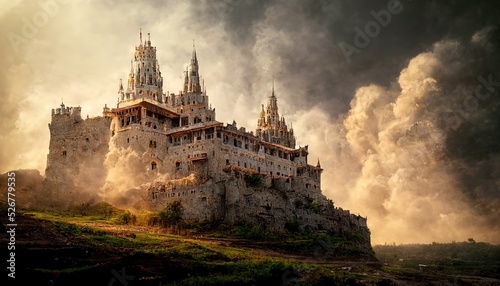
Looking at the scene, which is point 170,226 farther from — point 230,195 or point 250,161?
point 250,161

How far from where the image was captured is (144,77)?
99938mm

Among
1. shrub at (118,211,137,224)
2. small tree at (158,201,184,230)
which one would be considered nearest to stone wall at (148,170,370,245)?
small tree at (158,201,184,230)

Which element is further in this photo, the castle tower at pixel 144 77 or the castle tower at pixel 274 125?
the castle tower at pixel 274 125

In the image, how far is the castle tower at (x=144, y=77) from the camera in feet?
324

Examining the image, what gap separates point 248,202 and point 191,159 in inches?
474

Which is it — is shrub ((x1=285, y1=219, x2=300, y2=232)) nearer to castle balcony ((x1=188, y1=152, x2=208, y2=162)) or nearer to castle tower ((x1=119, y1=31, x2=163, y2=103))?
castle balcony ((x1=188, y1=152, x2=208, y2=162))

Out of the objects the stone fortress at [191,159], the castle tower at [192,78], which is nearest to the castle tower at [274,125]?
the stone fortress at [191,159]

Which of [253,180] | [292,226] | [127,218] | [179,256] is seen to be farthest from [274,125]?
[179,256]

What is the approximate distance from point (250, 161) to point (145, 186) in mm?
18891

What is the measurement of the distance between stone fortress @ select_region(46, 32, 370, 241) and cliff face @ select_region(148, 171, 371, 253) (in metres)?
0.14

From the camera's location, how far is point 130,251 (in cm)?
5672

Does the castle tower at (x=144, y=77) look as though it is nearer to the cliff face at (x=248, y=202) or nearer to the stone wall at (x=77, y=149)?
the stone wall at (x=77, y=149)

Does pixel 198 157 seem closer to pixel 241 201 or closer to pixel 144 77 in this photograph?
pixel 241 201

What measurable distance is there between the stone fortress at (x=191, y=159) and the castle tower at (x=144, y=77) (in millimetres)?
176
